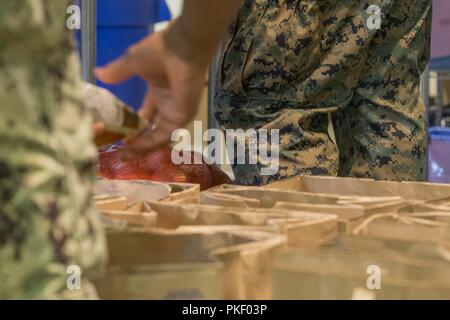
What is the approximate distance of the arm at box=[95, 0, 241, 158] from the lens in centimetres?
87

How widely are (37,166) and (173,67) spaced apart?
1.10 ft

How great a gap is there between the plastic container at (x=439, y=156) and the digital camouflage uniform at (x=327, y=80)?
69.4 inches

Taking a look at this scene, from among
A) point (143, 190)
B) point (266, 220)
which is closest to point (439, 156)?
point (143, 190)

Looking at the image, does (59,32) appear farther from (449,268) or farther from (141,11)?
(141,11)

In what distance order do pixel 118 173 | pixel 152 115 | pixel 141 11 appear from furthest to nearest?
pixel 141 11, pixel 118 173, pixel 152 115

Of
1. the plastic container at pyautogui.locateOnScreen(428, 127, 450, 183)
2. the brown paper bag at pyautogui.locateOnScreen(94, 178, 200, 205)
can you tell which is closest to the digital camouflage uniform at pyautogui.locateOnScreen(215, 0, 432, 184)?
the brown paper bag at pyautogui.locateOnScreen(94, 178, 200, 205)

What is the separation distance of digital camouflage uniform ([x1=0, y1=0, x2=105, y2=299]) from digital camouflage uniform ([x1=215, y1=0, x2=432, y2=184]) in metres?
1.26

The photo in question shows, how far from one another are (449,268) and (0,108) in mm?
416

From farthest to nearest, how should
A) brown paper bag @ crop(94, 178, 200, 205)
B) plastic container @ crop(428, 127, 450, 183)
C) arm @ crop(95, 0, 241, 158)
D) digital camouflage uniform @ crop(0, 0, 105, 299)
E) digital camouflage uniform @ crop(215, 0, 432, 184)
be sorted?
1. plastic container @ crop(428, 127, 450, 183)
2. digital camouflage uniform @ crop(215, 0, 432, 184)
3. brown paper bag @ crop(94, 178, 200, 205)
4. arm @ crop(95, 0, 241, 158)
5. digital camouflage uniform @ crop(0, 0, 105, 299)

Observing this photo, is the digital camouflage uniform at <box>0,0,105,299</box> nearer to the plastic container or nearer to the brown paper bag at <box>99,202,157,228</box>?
the brown paper bag at <box>99,202,157,228</box>

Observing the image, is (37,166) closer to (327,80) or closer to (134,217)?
(134,217)

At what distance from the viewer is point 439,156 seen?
3736 millimetres

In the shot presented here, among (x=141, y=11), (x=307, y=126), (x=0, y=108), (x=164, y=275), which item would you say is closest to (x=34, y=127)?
(x=0, y=108)

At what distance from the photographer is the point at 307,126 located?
190 cm
